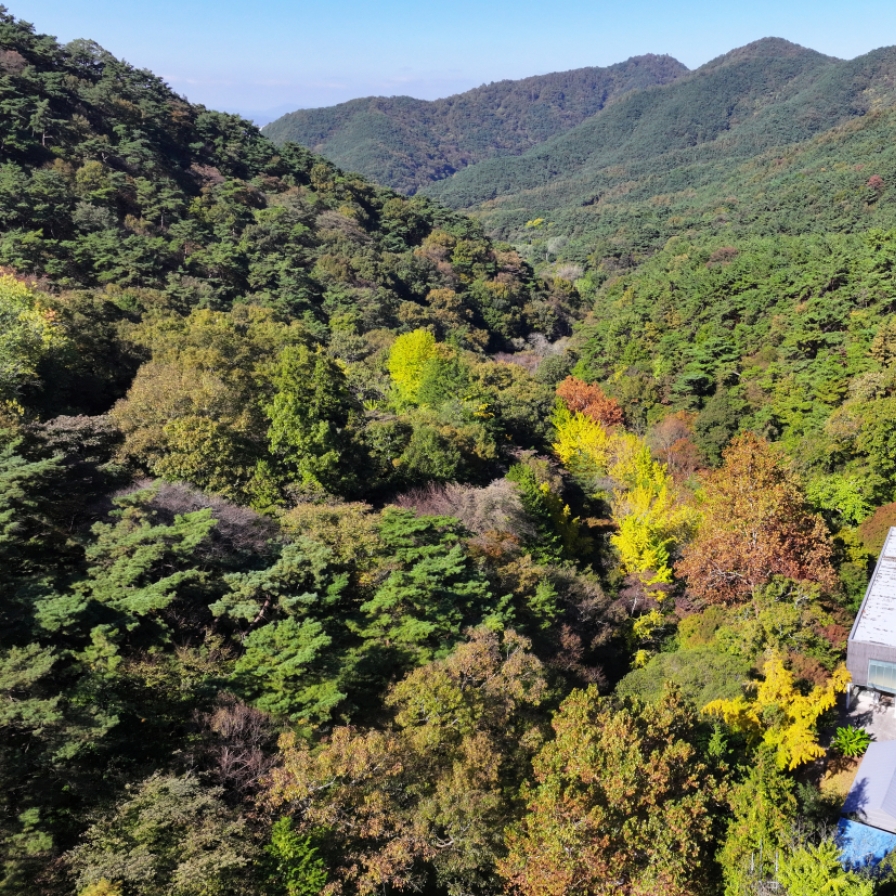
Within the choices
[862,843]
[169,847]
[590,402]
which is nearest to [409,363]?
[590,402]

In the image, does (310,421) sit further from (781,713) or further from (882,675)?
(882,675)

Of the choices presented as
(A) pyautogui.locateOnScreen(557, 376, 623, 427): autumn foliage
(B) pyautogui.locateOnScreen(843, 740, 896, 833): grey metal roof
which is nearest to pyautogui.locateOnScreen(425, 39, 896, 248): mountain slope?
(A) pyautogui.locateOnScreen(557, 376, 623, 427): autumn foliage

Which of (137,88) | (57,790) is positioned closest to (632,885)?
(57,790)

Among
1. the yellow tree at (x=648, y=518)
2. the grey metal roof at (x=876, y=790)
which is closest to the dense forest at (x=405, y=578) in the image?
the yellow tree at (x=648, y=518)

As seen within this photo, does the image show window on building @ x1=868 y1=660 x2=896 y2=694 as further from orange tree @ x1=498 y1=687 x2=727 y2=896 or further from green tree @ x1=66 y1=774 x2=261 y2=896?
green tree @ x1=66 y1=774 x2=261 y2=896

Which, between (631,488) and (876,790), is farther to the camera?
(631,488)

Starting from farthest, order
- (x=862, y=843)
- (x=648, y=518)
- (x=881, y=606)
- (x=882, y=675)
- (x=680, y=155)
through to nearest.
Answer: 1. (x=680, y=155)
2. (x=648, y=518)
3. (x=881, y=606)
4. (x=882, y=675)
5. (x=862, y=843)

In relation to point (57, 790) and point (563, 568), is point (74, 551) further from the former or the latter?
point (563, 568)
